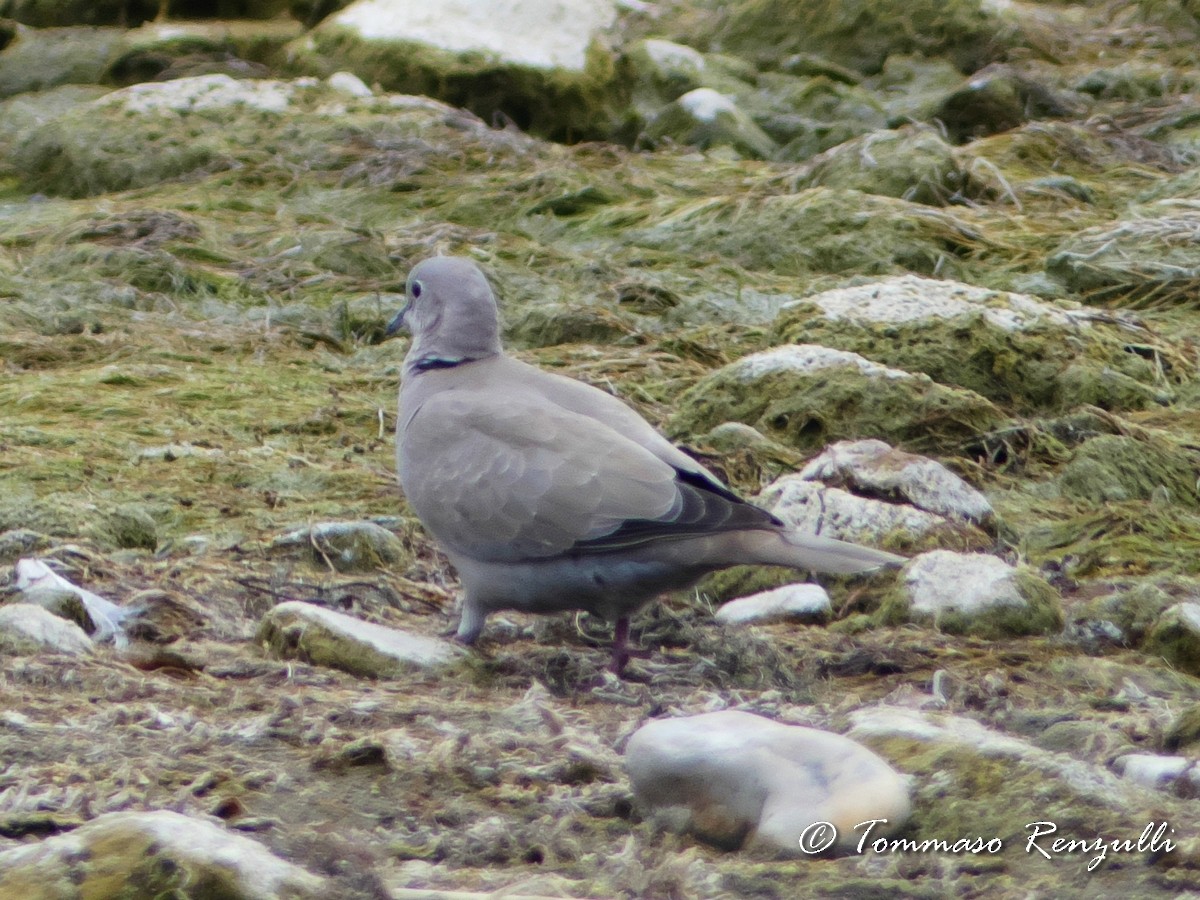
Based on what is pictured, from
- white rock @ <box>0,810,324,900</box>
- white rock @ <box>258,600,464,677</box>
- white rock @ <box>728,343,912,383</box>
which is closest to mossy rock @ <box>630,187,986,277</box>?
white rock @ <box>728,343,912,383</box>

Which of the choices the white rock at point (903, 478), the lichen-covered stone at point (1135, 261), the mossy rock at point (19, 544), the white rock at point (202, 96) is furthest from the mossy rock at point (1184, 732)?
the white rock at point (202, 96)

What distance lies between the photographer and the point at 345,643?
3652 millimetres

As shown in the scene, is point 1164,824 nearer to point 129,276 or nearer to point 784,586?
point 784,586

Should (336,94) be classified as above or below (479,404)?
below

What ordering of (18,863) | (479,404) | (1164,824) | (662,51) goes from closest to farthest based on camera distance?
(18,863) → (1164,824) → (479,404) → (662,51)

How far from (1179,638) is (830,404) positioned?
5.86ft

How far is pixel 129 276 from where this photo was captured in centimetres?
772

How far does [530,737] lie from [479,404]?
1148 mm

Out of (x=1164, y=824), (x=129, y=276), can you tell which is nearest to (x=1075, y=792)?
(x=1164, y=824)

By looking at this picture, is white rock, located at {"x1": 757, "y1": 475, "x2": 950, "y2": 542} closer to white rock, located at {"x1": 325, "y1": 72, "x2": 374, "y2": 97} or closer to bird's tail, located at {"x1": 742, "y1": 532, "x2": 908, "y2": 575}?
bird's tail, located at {"x1": 742, "y1": 532, "x2": 908, "y2": 575}

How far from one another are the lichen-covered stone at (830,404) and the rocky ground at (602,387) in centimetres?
1

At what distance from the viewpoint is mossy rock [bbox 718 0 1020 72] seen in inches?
543

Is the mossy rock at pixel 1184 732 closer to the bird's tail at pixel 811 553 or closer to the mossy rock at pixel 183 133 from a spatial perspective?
the bird's tail at pixel 811 553

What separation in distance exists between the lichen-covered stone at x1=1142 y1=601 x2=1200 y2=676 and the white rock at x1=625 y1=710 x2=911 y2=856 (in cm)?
126
